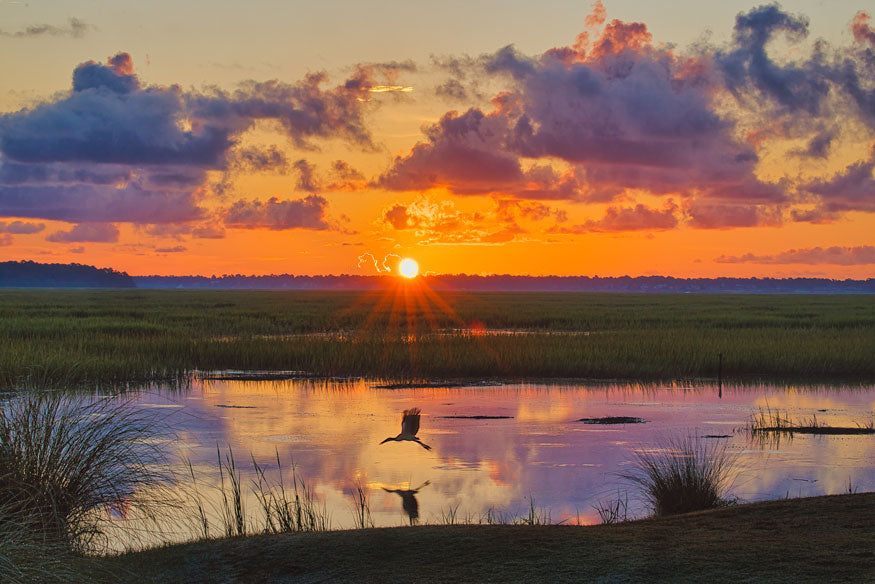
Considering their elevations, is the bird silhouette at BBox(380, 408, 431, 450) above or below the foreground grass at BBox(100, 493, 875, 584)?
above

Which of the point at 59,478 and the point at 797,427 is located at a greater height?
the point at 59,478

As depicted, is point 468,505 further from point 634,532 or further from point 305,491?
point 634,532

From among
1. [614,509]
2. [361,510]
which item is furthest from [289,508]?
[614,509]

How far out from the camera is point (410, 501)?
424 inches

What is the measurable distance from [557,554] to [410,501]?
4.42 m

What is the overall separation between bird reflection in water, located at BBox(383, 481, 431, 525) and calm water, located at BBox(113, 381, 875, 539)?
71 millimetres

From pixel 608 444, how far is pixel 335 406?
673 centimetres

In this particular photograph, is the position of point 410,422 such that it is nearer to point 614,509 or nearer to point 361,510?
point 361,510

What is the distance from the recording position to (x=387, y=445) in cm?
1460

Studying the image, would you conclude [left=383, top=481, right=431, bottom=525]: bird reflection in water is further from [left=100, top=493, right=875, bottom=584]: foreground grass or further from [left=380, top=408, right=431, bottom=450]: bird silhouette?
[left=100, top=493, right=875, bottom=584]: foreground grass

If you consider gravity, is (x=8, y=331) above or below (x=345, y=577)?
above

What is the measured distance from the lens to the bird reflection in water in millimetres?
10008

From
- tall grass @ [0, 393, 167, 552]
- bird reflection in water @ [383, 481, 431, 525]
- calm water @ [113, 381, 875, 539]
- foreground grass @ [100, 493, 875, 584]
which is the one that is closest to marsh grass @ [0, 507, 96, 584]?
foreground grass @ [100, 493, 875, 584]

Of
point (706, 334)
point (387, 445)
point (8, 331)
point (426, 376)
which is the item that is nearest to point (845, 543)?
point (387, 445)
